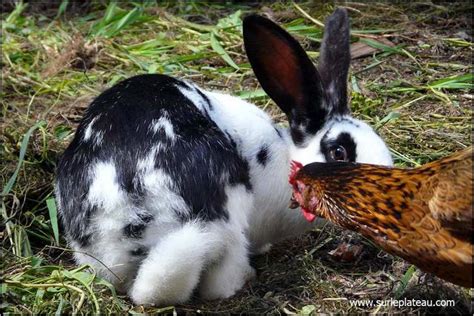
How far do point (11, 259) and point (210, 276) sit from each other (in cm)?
100

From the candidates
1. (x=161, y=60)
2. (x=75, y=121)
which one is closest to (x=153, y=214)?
(x=75, y=121)

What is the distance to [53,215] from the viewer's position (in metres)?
4.88

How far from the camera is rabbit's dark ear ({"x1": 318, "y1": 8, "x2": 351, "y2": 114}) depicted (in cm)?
477

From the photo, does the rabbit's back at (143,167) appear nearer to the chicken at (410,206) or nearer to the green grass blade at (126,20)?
the chicken at (410,206)

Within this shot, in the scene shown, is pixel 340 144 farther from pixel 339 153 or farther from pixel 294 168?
pixel 294 168

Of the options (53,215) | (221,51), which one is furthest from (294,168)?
(221,51)

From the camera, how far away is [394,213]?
3842 mm

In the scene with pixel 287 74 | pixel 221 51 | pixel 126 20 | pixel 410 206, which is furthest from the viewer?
pixel 126 20

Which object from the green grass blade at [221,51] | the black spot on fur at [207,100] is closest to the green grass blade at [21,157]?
the black spot on fur at [207,100]

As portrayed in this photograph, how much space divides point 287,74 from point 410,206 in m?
1.18

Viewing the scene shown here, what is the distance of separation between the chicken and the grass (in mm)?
501

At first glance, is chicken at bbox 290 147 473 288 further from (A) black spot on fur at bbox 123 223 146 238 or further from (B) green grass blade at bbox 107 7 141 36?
(B) green grass blade at bbox 107 7 141 36

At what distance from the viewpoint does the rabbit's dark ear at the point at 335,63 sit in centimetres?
477

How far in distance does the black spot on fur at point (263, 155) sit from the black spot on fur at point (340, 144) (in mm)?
307
